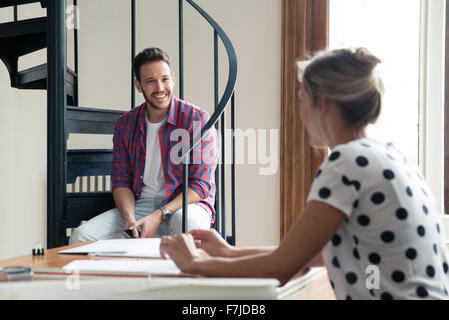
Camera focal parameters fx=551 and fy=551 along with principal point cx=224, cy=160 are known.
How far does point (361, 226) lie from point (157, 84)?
177 centimetres

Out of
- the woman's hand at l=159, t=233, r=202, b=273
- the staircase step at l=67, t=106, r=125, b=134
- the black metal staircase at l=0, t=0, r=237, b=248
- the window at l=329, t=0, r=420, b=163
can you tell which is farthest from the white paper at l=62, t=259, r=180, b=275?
the window at l=329, t=0, r=420, b=163

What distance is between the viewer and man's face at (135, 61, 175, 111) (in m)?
2.54

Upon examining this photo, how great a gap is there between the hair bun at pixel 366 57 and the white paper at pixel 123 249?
0.60 m

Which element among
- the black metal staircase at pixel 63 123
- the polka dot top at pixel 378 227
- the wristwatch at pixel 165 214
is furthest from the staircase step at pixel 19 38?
the polka dot top at pixel 378 227

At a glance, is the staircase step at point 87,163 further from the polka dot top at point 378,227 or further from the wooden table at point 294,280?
the polka dot top at point 378,227

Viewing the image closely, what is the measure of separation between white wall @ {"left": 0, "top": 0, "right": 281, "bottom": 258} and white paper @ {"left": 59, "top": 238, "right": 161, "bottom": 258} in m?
2.34

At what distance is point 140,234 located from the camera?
91.0 inches

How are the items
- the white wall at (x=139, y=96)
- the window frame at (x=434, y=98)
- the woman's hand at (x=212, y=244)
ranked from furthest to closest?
the white wall at (x=139, y=96) → the window frame at (x=434, y=98) → the woman's hand at (x=212, y=244)

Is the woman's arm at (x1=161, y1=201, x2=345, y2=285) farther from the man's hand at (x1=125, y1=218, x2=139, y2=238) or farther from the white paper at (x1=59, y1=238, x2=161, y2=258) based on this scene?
the man's hand at (x1=125, y1=218, x2=139, y2=238)

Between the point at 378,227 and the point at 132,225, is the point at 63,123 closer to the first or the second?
the point at 132,225

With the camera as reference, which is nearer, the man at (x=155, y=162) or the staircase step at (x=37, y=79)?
the man at (x=155, y=162)

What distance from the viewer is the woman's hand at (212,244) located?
1176 millimetres
